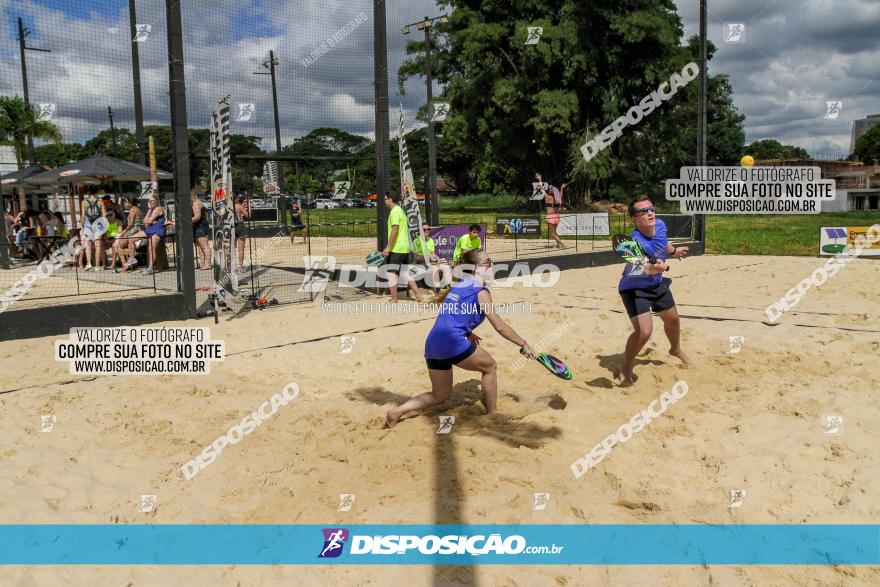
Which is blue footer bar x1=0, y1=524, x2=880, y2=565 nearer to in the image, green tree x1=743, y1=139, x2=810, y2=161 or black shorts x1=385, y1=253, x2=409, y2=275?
black shorts x1=385, y1=253, x2=409, y2=275

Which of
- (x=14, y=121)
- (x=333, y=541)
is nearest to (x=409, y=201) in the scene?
(x=333, y=541)

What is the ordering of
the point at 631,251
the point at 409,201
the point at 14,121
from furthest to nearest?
the point at 14,121 → the point at 409,201 → the point at 631,251

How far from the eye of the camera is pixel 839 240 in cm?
1698

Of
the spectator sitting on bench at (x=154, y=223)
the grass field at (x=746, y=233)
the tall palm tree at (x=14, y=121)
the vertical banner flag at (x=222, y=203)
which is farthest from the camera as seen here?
the tall palm tree at (x=14, y=121)

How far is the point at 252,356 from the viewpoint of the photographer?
7.46m

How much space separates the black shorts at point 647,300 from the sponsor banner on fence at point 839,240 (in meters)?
13.1

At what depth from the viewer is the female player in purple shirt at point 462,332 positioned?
4943 millimetres

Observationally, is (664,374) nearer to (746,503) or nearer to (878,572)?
(746,503)

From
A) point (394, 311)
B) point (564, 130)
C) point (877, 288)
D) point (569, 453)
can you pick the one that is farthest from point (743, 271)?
point (564, 130)

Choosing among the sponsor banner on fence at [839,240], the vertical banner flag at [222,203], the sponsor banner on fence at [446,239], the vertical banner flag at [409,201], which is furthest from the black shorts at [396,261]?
the sponsor banner on fence at [839,240]

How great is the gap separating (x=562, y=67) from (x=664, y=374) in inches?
1244

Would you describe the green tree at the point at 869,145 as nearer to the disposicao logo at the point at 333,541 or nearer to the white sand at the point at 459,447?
the white sand at the point at 459,447

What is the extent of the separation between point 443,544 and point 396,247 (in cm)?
744

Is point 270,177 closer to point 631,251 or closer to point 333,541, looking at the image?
point 631,251
